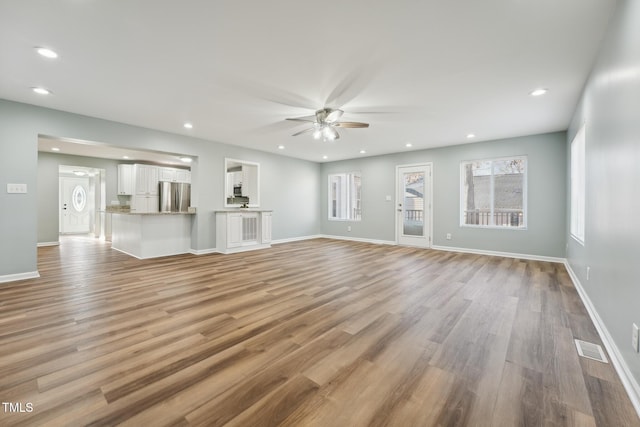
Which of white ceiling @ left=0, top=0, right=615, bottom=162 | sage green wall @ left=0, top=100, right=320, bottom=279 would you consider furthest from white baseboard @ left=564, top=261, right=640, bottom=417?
sage green wall @ left=0, top=100, right=320, bottom=279

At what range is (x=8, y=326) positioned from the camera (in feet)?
7.69

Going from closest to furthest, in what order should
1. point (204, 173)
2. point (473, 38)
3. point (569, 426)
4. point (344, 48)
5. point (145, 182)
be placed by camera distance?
point (569, 426), point (473, 38), point (344, 48), point (204, 173), point (145, 182)

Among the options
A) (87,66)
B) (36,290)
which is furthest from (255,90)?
(36,290)

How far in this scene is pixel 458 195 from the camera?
6.30 metres

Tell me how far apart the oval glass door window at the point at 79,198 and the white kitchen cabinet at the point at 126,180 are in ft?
9.00

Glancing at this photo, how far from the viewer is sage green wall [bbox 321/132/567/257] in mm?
5152

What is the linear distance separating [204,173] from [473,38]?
5486mm

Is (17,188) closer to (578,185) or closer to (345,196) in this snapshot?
(345,196)

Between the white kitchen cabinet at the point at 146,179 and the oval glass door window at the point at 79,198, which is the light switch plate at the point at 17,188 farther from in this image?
the oval glass door window at the point at 79,198

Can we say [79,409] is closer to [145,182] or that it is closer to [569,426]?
[569,426]

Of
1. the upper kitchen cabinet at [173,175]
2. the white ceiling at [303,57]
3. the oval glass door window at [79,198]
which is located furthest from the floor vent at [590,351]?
the oval glass door window at [79,198]

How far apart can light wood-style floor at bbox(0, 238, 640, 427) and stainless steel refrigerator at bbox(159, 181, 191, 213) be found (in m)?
5.07

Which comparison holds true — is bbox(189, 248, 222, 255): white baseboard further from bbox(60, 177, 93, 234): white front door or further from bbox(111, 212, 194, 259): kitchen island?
bbox(60, 177, 93, 234): white front door

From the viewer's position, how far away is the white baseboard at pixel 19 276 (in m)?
3.73
